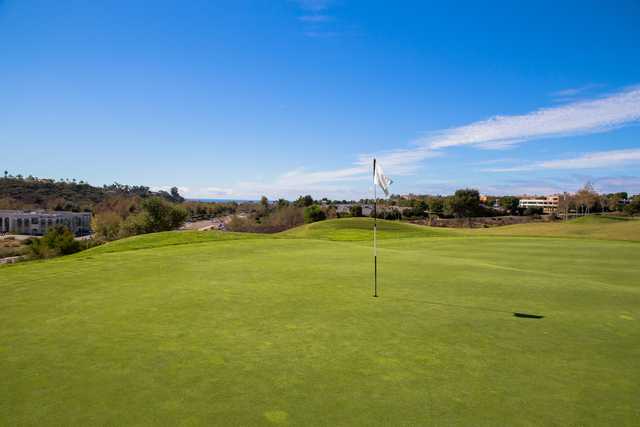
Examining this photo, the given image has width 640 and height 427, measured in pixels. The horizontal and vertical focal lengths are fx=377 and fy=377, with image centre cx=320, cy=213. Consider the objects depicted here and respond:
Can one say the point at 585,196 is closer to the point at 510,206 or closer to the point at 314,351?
the point at 510,206

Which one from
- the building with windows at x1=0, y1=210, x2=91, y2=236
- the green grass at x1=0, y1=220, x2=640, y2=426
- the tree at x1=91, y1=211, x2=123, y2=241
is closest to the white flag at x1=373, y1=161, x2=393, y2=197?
the green grass at x1=0, y1=220, x2=640, y2=426

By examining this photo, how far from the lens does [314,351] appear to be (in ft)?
16.2

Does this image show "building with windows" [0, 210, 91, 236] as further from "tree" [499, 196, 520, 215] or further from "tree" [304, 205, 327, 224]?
"tree" [499, 196, 520, 215]

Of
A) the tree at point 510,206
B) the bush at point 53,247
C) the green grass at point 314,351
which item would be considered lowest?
the bush at point 53,247

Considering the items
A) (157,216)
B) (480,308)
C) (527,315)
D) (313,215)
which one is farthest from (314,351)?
(313,215)

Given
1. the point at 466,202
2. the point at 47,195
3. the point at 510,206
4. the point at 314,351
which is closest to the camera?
the point at 314,351

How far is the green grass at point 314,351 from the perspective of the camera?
353cm

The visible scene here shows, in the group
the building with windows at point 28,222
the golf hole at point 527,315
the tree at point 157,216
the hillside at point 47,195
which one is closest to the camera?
the golf hole at point 527,315

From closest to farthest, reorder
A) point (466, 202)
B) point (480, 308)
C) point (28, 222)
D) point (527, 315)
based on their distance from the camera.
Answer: point (527, 315), point (480, 308), point (466, 202), point (28, 222)

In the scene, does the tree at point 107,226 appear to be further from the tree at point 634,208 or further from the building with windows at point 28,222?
the tree at point 634,208

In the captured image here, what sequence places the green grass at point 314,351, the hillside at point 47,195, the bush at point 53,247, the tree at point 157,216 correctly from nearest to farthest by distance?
the green grass at point 314,351 < the bush at point 53,247 < the tree at point 157,216 < the hillside at point 47,195

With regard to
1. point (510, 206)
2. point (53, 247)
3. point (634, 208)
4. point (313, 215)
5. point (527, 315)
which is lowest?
point (53, 247)

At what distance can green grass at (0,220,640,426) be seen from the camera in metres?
3.53

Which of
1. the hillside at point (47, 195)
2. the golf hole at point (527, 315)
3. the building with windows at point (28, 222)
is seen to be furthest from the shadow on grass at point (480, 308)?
the hillside at point (47, 195)
